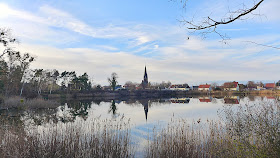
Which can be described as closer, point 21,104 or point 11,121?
point 11,121

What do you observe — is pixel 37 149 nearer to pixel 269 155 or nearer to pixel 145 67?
pixel 269 155

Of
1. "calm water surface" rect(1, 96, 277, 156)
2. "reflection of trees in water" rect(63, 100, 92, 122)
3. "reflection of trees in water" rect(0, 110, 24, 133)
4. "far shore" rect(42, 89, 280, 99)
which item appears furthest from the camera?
"far shore" rect(42, 89, 280, 99)

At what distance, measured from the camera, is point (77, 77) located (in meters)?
66.4

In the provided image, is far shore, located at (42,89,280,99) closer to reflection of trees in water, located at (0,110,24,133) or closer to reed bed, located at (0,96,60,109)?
reed bed, located at (0,96,60,109)

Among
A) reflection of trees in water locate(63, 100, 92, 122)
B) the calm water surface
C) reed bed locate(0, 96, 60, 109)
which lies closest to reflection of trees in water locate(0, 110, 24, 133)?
the calm water surface

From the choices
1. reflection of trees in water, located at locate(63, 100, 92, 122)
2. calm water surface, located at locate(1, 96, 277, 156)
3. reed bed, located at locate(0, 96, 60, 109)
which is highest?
reed bed, located at locate(0, 96, 60, 109)

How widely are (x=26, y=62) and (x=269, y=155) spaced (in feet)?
123

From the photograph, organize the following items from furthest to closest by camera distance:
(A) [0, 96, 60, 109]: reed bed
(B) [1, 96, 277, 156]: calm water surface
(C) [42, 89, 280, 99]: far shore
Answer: (C) [42, 89, 280, 99]: far shore
(A) [0, 96, 60, 109]: reed bed
(B) [1, 96, 277, 156]: calm water surface

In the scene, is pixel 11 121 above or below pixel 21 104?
below

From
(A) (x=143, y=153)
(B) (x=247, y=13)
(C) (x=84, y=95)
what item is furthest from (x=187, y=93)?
(B) (x=247, y=13)

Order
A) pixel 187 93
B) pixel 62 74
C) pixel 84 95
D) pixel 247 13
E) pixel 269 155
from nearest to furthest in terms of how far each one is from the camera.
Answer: pixel 247 13, pixel 269 155, pixel 84 95, pixel 62 74, pixel 187 93

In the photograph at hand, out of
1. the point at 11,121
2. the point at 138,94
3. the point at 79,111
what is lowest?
the point at 79,111

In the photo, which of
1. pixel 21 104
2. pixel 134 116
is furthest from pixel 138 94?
pixel 134 116

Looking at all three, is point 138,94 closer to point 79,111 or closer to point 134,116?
point 79,111
